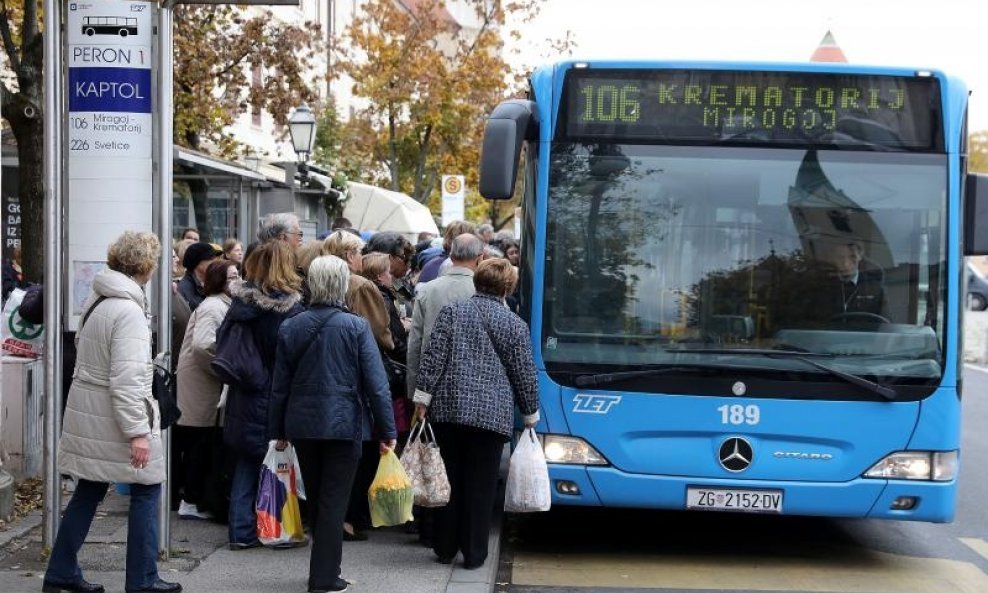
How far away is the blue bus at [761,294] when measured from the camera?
338 inches

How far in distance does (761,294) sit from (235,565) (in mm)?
3287

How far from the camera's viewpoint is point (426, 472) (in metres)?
8.09

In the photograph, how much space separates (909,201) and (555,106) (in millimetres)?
2095

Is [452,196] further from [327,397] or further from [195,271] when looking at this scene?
[327,397]

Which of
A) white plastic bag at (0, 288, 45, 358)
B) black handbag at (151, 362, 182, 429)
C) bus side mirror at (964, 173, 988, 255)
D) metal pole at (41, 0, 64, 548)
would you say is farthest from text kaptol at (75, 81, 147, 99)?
bus side mirror at (964, 173, 988, 255)

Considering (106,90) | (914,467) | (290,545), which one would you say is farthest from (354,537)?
(914,467)

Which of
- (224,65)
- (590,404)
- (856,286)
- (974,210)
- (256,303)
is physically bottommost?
(590,404)

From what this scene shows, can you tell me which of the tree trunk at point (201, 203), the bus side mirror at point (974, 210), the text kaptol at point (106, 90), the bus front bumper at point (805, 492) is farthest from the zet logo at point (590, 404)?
the tree trunk at point (201, 203)

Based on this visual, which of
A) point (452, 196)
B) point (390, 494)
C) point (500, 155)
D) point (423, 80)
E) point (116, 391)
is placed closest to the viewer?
point (116, 391)

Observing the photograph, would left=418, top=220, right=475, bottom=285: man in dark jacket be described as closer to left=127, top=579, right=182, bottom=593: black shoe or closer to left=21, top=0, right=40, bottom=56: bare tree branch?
left=21, top=0, right=40, bottom=56: bare tree branch

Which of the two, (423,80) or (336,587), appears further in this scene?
(423,80)

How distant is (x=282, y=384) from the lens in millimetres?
7367

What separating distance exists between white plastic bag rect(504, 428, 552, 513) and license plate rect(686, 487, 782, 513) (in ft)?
2.91

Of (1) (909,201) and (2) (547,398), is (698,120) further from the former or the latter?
(2) (547,398)
